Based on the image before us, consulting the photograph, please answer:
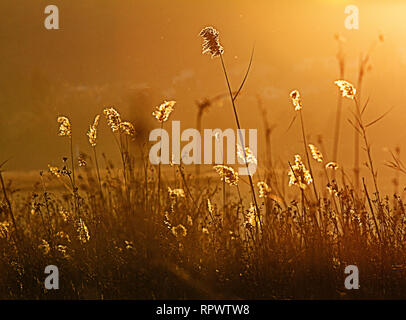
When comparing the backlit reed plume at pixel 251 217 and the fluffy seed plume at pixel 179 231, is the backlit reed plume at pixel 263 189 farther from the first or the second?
the fluffy seed plume at pixel 179 231

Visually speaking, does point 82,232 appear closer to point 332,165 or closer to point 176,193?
point 176,193

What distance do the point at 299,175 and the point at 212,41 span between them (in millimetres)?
993

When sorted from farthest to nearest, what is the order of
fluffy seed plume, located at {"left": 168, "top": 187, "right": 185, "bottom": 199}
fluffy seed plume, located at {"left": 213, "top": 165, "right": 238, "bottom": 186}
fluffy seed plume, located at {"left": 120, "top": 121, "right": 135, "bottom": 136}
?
fluffy seed plume, located at {"left": 120, "top": 121, "right": 135, "bottom": 136}, fluffy seed plume, located at {"left": 168, "top": 187, "right": 185, "bottom": 199}, fluffy seed plume, located at {"left": 213, "top": 165, "right": 238, "bottom": 186}

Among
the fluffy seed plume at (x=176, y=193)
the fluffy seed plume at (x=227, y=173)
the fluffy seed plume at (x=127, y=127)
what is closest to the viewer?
the fluffy seed plume at (x=227, y=173)

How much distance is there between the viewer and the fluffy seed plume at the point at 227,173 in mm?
3477

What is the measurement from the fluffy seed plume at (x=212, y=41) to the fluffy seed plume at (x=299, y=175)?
815 mm

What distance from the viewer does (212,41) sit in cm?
357

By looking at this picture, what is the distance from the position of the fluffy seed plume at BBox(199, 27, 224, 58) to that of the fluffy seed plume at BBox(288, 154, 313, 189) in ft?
2.68

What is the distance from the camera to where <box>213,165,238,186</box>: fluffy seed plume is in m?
3.48

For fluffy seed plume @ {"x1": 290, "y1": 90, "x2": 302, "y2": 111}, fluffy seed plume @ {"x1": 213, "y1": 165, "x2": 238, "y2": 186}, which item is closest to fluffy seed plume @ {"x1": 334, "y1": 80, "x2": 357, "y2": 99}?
fluffy seed plume @ {"x1": 290, "y1": 90, "x2": 302, "y2": 111}

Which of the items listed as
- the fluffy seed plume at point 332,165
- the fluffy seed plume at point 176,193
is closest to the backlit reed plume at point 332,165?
the fluffy seed plume at point 332,165

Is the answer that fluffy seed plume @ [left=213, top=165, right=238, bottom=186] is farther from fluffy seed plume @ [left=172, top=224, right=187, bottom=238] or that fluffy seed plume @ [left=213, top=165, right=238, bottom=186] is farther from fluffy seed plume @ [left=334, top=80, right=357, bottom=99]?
fluffy seed plume @ [left=334, top=80, right=357, bottom=99]

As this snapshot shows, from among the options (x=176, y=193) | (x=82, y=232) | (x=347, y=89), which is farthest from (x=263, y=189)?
(x=82, y=232)

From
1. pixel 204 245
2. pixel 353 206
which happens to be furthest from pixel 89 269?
pixel 353 206
